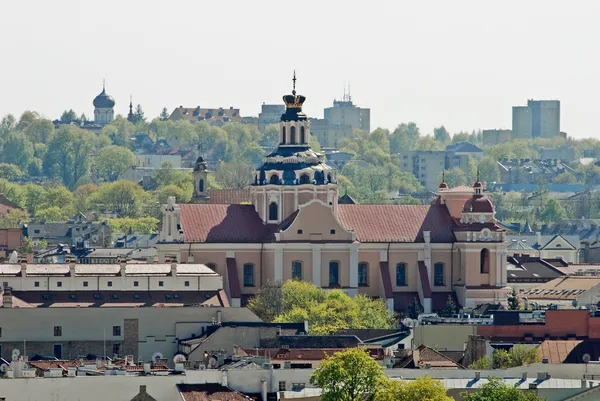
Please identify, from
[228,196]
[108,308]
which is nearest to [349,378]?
[108,308]

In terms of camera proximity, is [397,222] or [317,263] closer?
[317,263]

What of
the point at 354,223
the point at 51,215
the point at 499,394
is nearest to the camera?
the point at 499,394

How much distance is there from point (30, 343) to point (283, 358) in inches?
502

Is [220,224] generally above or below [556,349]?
above

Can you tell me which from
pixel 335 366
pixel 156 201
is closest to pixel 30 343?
pixel 335 366

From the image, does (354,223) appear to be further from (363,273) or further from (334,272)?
(334,272)

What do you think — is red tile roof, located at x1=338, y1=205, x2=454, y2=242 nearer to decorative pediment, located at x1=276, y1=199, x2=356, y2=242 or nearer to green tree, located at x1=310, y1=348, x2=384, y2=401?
decorative pediment, located at x1=276, y1=199, x2=356, y2=242

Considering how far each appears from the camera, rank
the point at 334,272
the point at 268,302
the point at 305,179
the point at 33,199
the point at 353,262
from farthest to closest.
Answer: the point at 33,199
the point at 305,179
the point at 353,262
the point at 334,272
the point at 268,302

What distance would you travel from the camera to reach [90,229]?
543 ft

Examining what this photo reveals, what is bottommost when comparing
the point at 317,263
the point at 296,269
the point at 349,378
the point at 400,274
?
the point at 349,378

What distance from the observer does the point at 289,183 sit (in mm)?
117188

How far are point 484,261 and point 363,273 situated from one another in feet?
14.6

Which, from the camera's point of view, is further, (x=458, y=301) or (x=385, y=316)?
(x=458, y=301)

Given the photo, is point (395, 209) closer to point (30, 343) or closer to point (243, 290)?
point (243, 290)
